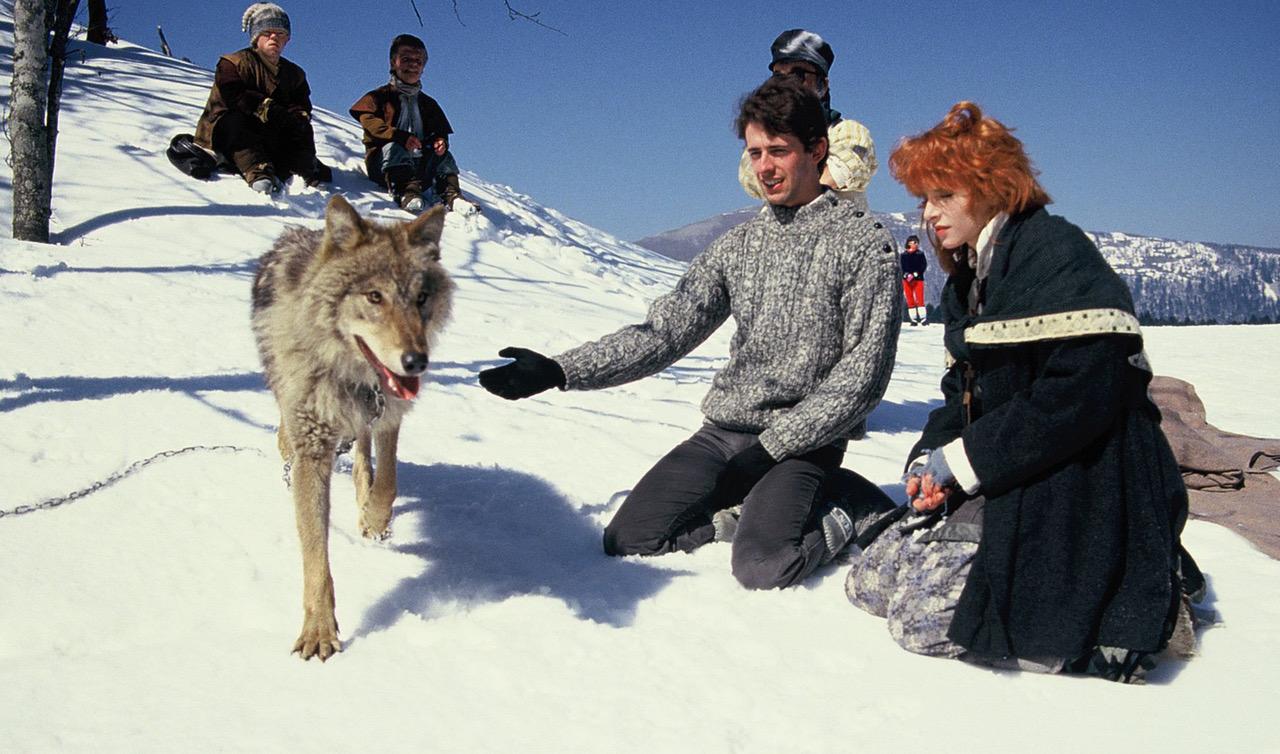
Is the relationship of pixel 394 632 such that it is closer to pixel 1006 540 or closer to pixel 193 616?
pixel 193 616

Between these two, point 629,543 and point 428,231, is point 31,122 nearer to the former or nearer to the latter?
point 428,231

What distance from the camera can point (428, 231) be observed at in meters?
3.21

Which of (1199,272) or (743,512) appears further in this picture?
(1199,272)

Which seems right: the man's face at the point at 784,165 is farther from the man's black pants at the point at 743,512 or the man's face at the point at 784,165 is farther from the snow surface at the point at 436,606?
the snow surface at the point at 436,606

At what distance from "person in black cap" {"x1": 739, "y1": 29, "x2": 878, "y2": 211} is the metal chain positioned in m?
2.90

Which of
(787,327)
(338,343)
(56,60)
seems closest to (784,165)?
(787,327)

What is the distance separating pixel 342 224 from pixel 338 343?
16.7 inches

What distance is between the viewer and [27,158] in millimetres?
6938

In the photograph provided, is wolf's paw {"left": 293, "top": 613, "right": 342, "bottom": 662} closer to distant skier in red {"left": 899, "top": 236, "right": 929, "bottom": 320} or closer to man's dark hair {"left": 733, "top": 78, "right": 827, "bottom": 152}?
man's dark hair {"left": 733, "top": 78, "right": 827, "bottom": 152}

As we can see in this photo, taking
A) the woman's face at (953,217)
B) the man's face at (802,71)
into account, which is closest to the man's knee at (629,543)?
the woman's face at (953,217)

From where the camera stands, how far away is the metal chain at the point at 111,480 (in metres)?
3.25

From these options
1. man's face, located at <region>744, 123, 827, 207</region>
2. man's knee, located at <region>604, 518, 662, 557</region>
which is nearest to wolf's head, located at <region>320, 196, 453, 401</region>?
man's knee, located at <region>604, 518, 662, 557</region>

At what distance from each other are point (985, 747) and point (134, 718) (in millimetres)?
2247

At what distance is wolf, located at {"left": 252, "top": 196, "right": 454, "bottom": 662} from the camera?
9.07ft
